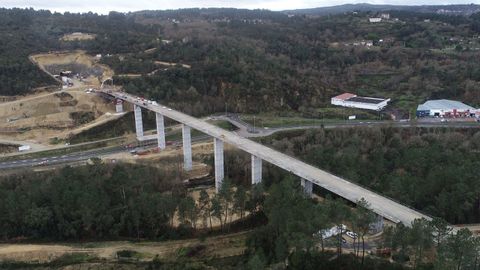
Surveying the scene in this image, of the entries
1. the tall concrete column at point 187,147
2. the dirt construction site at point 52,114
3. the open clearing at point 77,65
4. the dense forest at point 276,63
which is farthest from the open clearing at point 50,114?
the tall concrete column at point 187,147

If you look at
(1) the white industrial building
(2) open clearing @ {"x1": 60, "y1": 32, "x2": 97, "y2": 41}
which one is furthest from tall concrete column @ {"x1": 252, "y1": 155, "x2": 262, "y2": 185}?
(2) open clearing @ {"x1": 60, "y1": 32, "x2": 97, "y2": 41}

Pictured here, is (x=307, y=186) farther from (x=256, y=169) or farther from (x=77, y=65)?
(x=77, y=65)

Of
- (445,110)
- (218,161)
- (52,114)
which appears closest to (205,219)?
(218,161)

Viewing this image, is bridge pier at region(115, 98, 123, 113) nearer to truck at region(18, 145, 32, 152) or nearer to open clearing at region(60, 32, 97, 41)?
truck at region(18, 145, 32, 152)

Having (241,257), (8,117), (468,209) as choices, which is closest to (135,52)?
(8,117)

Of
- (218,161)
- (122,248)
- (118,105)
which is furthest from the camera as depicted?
(118,105)

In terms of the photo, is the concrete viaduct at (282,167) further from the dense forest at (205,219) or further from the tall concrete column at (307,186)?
the dense forest at (205,219)
